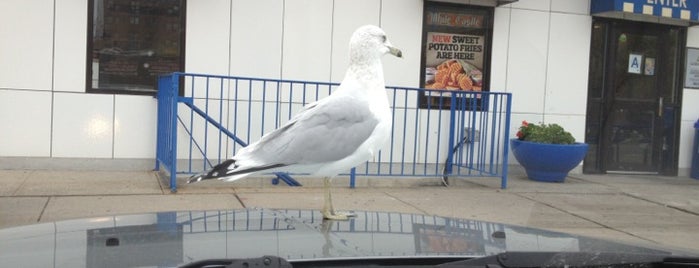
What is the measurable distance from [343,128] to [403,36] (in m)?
5.96

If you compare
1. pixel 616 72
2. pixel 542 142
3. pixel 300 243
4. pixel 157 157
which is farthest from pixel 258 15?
pixel 300 243

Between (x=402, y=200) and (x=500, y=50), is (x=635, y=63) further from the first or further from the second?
(x=402, y=200)

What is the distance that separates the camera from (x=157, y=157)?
8336 mm

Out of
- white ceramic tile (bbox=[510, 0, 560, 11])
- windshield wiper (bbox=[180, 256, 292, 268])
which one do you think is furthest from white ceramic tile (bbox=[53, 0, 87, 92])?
windshield wiper (bbox=[180, 256, 292, 268])

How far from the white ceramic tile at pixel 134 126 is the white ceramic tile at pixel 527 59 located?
5.20m

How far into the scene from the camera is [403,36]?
9.29 meters

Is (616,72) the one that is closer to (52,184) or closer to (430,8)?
(430,8)

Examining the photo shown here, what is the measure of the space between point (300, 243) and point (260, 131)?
6771mm

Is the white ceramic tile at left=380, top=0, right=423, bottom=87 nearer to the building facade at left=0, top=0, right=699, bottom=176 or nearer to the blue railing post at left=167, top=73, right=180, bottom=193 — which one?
the building facade at left=0, top=0, right=699, bottom=176

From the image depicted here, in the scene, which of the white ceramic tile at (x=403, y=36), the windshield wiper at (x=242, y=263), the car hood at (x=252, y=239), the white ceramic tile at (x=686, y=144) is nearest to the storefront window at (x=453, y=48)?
the white ceramic tile at (x=403, y=36)

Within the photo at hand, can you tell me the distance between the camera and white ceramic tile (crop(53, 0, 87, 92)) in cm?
802

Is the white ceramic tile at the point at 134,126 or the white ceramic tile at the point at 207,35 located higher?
the white ceramic tile at the point at 207,35

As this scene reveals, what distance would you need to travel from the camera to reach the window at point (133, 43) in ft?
27.0

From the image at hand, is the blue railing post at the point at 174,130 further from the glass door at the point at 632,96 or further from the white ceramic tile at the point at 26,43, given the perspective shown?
the glass door at the point at 632,96
